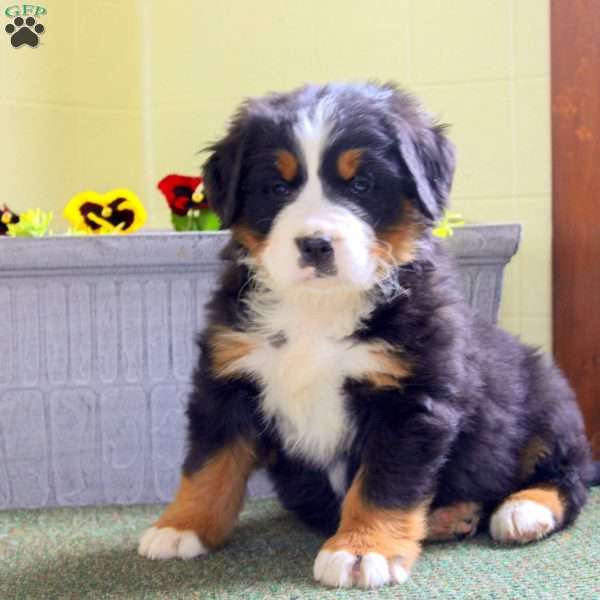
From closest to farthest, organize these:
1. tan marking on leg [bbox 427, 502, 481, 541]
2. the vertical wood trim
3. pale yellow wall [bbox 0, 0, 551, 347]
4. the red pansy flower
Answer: tan marking on leg [bbox 427, 502, 481, 541], the red pansy flower, the vertical wood trim, pale yellow wall [bbox 0, 0, 551, 347]

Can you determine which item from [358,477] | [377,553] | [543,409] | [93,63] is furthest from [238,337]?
[93,63]

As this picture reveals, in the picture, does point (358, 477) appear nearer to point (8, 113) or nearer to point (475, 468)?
point (475, 468)

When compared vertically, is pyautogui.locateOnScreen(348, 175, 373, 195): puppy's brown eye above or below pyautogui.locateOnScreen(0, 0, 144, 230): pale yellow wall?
below

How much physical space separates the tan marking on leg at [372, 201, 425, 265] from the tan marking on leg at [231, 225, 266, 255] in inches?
10.1

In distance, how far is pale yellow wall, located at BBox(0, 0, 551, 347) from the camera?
3303 millimetres

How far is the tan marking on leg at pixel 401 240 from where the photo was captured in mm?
2115

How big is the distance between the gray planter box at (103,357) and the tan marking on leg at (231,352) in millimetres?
473

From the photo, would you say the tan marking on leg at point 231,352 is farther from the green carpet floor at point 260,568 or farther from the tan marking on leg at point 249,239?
the green carpet floor at point 260,568

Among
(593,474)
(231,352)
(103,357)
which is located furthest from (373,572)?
(103,357)

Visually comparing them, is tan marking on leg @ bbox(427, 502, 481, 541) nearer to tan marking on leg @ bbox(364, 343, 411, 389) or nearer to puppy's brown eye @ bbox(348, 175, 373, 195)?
tan marking on leg @ bbox(364, 343, 411, 389)

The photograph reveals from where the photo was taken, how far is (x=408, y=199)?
2148 millimetres

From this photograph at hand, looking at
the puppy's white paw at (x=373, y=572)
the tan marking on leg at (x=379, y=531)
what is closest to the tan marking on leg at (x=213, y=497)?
the tan marking on leg at (x=379, y=531)

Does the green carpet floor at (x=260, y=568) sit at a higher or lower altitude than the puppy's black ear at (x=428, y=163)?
lower

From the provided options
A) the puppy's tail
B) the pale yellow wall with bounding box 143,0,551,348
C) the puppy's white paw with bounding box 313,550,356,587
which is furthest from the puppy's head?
the pale yellow wall with bounding box 143,0,551,348
